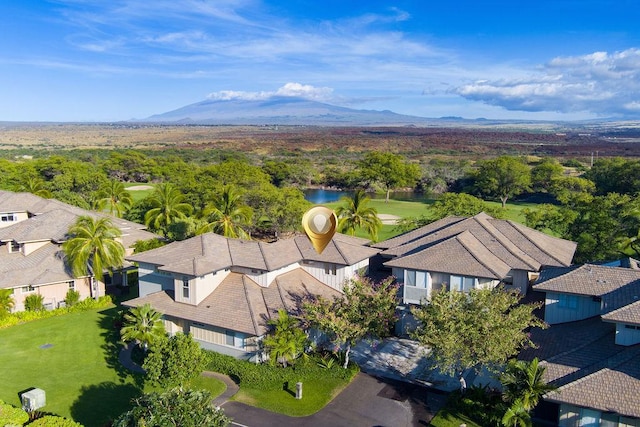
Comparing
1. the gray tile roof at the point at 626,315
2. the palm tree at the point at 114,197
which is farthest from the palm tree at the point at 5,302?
the gray tile roof at the point at 626,315

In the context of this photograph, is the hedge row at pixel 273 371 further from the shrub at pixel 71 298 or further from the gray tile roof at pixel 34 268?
the gray tile roof at pixel 34 268

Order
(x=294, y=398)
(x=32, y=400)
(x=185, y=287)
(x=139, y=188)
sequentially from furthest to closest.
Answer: (x=139, y=188) < (x=185, y=287) < (x=294, y=398) < (x=32, y=400)

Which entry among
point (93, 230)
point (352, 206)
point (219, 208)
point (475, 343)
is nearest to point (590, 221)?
point (352, 206)

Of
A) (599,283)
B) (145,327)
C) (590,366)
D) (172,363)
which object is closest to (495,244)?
(599,283)

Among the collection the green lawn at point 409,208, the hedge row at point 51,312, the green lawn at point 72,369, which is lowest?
the green lawn at point 72,369

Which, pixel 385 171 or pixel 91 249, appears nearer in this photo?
pixel 91 249

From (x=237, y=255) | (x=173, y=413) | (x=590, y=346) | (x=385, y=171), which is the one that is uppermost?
(x=385, y=171)

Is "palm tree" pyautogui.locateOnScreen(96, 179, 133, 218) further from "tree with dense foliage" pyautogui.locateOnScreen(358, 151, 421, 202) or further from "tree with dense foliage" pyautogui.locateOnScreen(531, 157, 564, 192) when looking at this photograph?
"tree with dense foliage" pyautogui.locateOnScreen(531, 157, 564, 192)

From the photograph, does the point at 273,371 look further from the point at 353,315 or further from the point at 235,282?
the point at 235,282

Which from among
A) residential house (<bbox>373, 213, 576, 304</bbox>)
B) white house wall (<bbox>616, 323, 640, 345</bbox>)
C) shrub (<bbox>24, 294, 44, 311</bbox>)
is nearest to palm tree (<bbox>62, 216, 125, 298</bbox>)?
shrub (<bbox>24, 294, 44, 311</bbox>)
